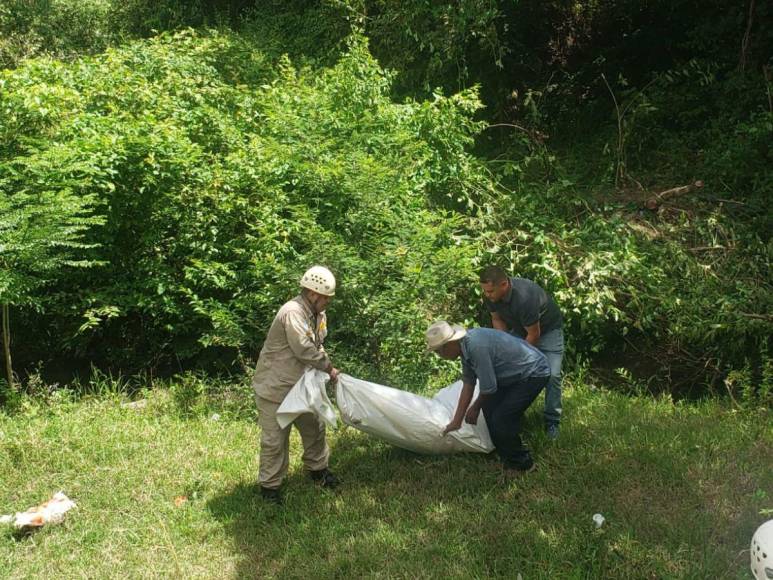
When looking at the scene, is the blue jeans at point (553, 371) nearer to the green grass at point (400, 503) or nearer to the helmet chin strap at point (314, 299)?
the green grass at point (400, 503)

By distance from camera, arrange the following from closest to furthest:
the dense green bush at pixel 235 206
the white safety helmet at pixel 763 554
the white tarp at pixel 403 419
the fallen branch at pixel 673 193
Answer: the white safety helmet at pixel 763 554, the white tarp at pixel 403 419, the dense green bush at pixel 235 206, the fallen branch at pixel 673 193

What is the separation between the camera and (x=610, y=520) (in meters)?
4.46

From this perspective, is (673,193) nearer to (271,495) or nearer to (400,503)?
(400,503)

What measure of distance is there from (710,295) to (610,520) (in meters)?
3.50

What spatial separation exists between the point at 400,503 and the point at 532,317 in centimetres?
168

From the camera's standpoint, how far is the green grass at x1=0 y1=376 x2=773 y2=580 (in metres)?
4.22

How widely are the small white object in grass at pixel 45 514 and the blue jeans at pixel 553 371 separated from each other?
11.5 feet

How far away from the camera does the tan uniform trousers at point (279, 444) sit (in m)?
4.92

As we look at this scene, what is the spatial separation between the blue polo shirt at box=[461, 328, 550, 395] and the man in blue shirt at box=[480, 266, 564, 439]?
0.50 metres

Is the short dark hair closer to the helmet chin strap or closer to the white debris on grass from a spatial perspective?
the helmet chin strap

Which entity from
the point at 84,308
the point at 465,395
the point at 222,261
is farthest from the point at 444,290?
the point at 84,308

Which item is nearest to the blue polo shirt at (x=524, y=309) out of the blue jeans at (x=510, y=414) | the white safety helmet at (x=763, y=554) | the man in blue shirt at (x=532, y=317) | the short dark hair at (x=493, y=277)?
the man in blue shirt at (x=532, y=317)

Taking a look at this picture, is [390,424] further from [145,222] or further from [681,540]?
[145,222]

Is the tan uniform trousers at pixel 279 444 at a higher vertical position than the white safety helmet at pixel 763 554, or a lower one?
lower
